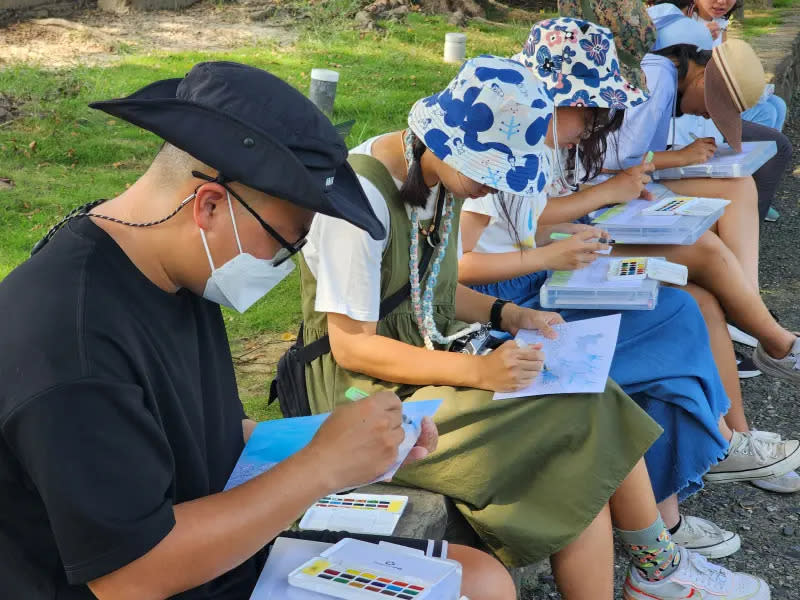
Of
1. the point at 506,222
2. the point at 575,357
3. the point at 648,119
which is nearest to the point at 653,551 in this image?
the point at 575,357

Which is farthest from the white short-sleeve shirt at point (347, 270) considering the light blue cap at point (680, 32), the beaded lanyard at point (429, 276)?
the light blue cap at point (680, 32)

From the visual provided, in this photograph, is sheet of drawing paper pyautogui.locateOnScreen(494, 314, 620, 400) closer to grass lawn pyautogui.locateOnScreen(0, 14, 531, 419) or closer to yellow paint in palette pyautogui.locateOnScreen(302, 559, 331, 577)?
yellow paint in palette pyautogui.locateOnScreen(302, 559, 331, 577)

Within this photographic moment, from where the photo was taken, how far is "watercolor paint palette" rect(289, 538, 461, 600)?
1569 mm

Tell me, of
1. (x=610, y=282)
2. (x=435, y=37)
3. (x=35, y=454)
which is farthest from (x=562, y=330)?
(x=435, y=37)

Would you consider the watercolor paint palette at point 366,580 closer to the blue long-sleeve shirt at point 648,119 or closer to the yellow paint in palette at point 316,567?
the yellow paint in palette at point 316,567

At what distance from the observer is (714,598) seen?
2.64 metres

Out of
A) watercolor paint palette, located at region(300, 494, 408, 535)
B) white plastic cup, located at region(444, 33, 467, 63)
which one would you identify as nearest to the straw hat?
watercolor paint palette, located at region(300, 494, 408, 535)

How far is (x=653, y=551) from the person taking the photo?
256 centimetres

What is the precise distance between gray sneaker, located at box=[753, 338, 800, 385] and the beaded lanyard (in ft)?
6.04

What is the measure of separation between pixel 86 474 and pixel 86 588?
0.87 ft

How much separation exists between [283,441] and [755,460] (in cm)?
211

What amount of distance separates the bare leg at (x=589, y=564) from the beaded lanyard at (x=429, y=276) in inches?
24.2

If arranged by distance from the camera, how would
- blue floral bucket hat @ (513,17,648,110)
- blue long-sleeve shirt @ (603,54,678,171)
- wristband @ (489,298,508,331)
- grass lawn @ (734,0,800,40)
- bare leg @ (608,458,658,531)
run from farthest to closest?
grass lawn @ (734,0,800,40)
blue long-sleeve shirt @ (603,54,678,171)
blue floral bucket hat @ (513,17,648,110)
wristband @ (489,298,508,331)
bare leg @ (608,458,658,531)

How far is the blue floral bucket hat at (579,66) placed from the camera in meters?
3.21
